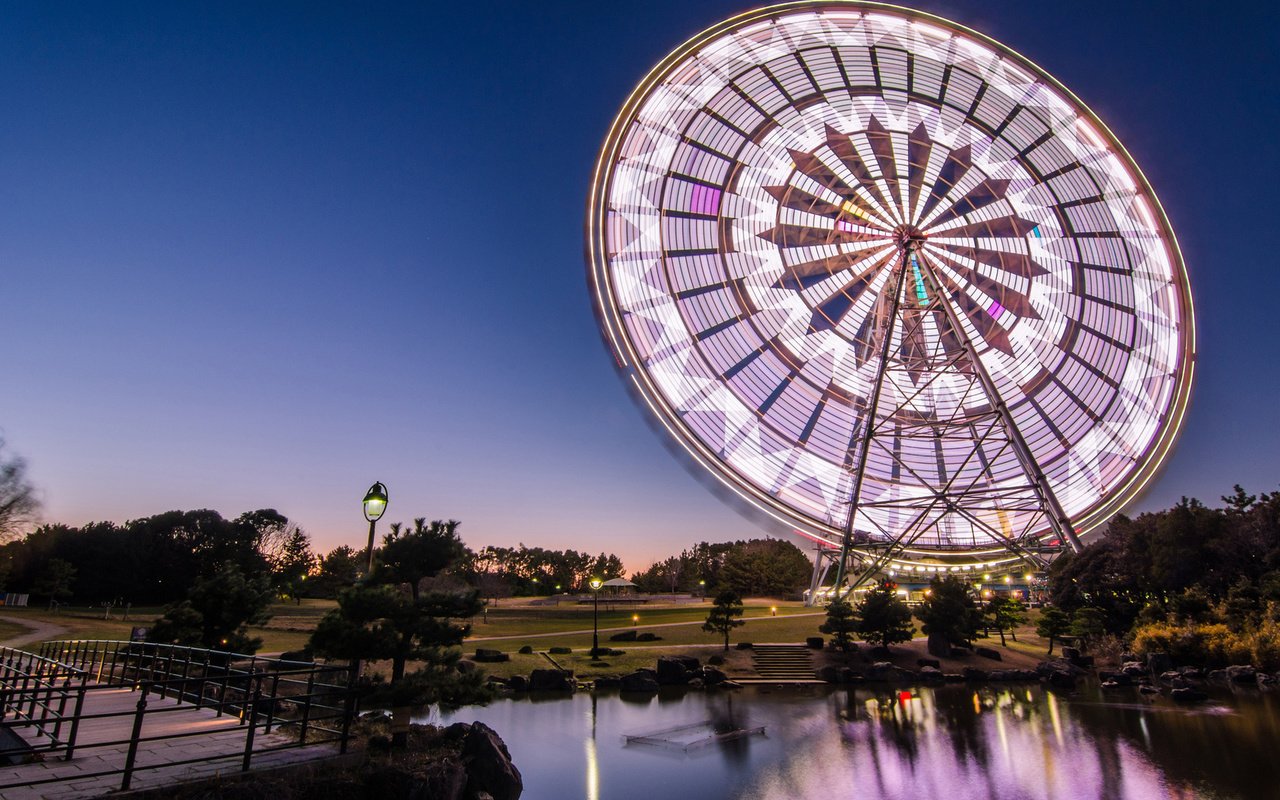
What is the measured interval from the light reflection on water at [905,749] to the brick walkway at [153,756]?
17.0 feet

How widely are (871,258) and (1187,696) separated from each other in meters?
18.1

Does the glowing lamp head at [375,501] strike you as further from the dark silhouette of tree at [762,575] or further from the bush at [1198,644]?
the dark silhouette of tree at [762,575]

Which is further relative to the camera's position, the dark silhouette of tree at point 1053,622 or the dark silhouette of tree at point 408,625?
the dark silhouette of tree at point 1053,622

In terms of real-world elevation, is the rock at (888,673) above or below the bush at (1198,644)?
below

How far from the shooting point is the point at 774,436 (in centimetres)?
2750

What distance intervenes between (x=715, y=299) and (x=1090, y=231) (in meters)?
14.9

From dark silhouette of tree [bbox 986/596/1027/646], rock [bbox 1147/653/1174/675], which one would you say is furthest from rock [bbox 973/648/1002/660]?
rock [bbox 1147/653/1174/675]

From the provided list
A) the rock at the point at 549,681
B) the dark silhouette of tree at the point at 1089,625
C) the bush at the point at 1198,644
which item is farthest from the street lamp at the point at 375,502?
the dark silhouette of tree at the point at 1089,625

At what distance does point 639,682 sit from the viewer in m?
23.0

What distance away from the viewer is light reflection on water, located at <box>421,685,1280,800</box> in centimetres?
1123

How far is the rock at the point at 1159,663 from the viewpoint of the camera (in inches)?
962

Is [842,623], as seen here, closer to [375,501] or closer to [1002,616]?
[1002,616]

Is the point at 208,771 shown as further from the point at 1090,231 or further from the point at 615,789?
the point at 1090,231

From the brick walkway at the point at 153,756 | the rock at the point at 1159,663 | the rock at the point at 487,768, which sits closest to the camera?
the brick walkway at the point at 153,756
